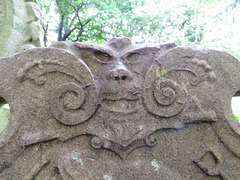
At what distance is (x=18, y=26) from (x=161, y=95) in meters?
2.01

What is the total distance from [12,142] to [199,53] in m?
1.66

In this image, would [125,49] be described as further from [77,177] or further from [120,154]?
[77,177]

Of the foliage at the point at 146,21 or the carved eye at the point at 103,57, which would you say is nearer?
the carved eye at the point at 103,57

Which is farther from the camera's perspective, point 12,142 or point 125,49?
point 125,49

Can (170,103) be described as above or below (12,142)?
above

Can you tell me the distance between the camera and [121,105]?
134 centimetres

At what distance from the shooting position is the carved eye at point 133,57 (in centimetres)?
149

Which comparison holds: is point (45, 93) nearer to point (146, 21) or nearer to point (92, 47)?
point (92, 47)

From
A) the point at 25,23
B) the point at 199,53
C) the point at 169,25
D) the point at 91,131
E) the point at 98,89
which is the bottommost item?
the point at 91,131

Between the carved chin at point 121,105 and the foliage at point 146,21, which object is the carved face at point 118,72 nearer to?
the carved chin at point 121,105

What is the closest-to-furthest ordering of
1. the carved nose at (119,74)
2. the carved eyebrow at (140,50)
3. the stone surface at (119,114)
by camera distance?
1. the stone surface at (119,114)
2. the carved nose at (119,74)
3. the carved eyebrow at (140,50)

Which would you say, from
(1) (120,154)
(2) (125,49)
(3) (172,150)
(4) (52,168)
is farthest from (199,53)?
(4) (52,168)

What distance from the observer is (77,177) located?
3.95ft

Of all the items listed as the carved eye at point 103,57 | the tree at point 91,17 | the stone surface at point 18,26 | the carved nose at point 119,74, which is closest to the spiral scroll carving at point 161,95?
the carved nose at point 119,74
